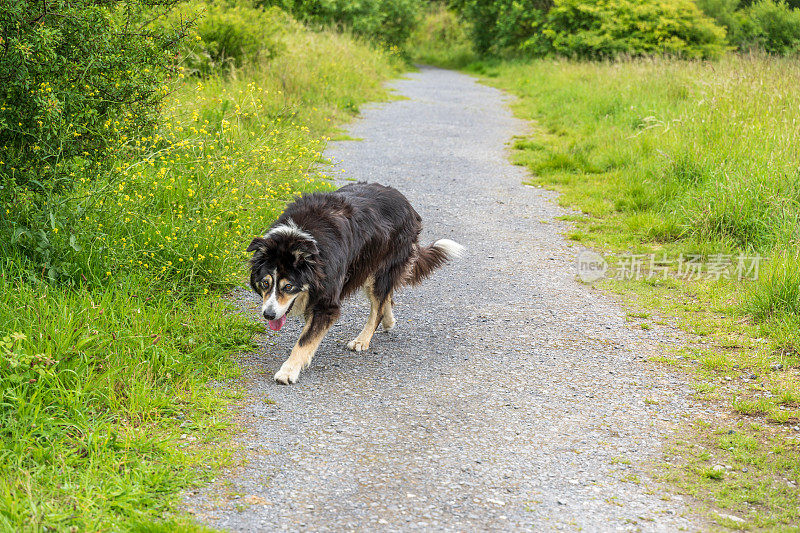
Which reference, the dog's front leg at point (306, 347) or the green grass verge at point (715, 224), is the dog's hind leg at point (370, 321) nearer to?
the dog's front leg at point (306, 347)

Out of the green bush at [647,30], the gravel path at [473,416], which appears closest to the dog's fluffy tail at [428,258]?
the gravel path at [473,416]

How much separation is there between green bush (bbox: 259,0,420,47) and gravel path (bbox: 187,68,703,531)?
15.8 m

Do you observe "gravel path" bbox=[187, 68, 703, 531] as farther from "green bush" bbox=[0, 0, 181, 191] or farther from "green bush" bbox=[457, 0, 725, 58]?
"green bush" bbox=[457, 0, 725, 58]

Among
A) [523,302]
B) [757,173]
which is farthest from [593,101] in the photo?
[523,302]

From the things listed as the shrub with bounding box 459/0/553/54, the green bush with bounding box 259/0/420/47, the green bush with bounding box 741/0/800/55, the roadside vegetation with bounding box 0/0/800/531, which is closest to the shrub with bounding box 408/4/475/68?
the shrub with bounding box 459/0/553/54

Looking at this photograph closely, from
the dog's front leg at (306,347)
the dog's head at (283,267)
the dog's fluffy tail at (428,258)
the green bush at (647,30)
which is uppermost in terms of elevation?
the green bush at (647,30)

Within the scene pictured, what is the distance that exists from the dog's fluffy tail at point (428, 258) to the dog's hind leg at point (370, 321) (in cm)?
37

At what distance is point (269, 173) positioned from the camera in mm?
7125

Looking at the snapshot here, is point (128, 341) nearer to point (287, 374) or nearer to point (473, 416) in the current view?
point (287, 374)

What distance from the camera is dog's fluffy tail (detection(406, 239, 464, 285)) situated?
532 centimetres

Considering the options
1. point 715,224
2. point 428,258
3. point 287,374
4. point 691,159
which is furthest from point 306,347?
point 691,159

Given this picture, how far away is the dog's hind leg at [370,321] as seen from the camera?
4.91 m

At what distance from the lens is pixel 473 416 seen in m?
4.02

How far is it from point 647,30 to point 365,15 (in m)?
9.28
